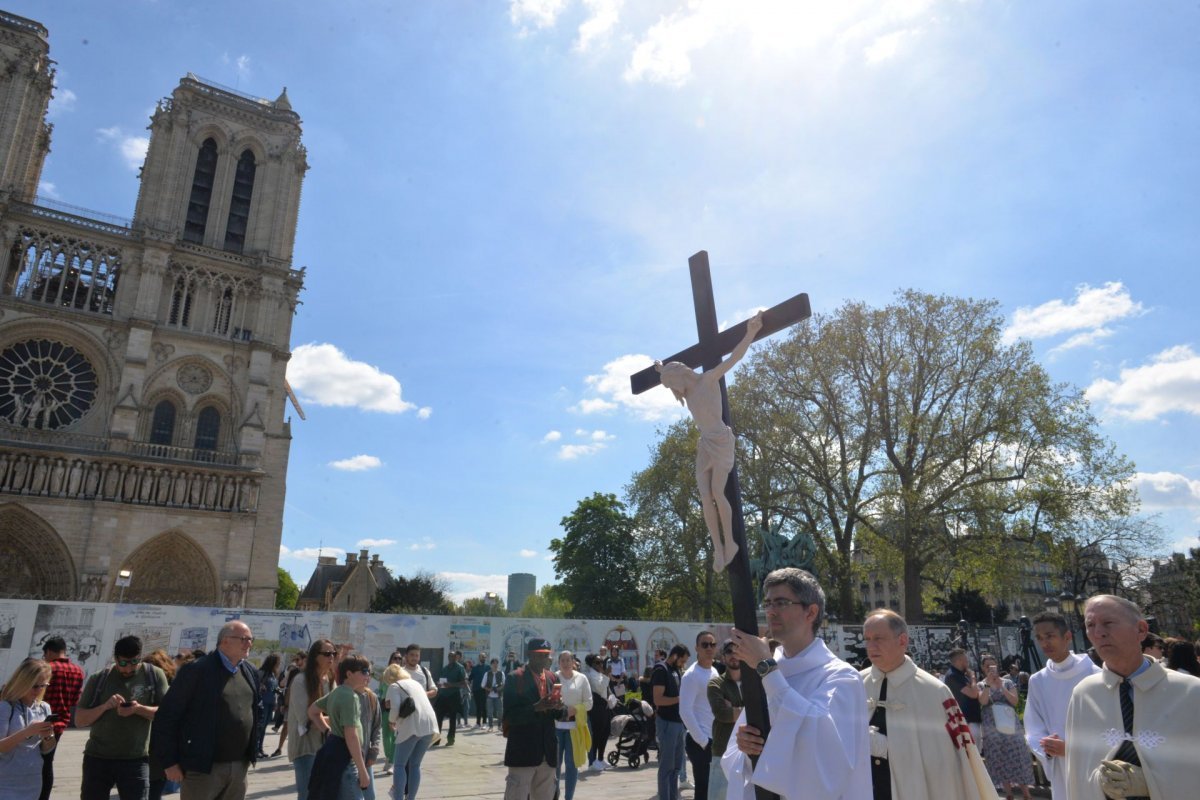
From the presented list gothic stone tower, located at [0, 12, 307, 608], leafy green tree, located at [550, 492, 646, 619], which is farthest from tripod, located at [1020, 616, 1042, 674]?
gothic stone tower, located at [0, 12, 307, 608]

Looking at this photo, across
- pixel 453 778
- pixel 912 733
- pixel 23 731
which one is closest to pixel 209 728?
pixel 23 731

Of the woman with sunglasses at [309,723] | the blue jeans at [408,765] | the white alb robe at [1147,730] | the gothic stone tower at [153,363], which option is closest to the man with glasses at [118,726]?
the woman with sunglasses at [309,723]

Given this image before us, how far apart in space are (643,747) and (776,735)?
1004cm

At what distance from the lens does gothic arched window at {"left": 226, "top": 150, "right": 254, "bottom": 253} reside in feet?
117

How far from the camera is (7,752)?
4387 mm

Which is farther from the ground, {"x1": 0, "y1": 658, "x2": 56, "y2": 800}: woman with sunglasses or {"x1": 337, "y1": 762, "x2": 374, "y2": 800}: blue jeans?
{"x1": 0, "y1": 658, "x2": 56, "y2": 800}: woman with sunglasses

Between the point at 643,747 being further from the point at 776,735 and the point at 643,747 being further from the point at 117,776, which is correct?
the point at 776,735

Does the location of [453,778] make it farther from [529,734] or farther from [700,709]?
[700,709]

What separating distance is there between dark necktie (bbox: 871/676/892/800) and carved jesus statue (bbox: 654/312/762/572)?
3.34 feet

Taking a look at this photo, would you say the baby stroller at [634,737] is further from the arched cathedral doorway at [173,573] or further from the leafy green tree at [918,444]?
the arched cathedral doorway at [173,573]

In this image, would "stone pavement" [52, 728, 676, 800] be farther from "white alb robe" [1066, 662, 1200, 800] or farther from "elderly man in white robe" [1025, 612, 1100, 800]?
"white alb robe" [1066, 662, 1200, 800]

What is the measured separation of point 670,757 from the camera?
7.00 m

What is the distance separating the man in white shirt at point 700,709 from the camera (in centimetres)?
597

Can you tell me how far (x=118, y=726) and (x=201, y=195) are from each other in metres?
36.7
